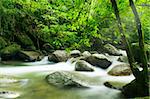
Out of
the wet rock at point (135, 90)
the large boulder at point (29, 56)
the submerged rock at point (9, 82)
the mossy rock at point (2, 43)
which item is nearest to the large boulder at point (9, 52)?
the large boulder at point (29, 56)

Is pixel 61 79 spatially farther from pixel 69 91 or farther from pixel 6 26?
pixel 6 26

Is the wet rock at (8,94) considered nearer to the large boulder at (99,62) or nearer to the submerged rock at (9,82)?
the submerged rock at (9,82)

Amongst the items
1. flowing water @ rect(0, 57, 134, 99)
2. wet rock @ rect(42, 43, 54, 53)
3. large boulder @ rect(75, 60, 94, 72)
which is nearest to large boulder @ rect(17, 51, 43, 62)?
wet rock @ rect(42, 43, 54, 53)

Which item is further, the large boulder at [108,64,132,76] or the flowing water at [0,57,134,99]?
the large boulder at [108,64,132,76]

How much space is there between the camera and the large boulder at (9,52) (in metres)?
16.2

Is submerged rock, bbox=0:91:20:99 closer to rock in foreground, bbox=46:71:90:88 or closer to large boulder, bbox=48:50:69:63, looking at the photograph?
rock in foreground, bbox=46:71:90:88

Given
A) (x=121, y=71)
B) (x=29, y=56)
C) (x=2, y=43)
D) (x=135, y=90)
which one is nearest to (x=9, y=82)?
(x=135, y=90)

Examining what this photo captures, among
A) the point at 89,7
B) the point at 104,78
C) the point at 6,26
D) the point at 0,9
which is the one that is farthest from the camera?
the point at 6,26

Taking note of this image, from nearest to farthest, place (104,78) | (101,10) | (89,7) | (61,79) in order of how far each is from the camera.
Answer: (89,7)
(101,10)
(61,79)
(104,78)

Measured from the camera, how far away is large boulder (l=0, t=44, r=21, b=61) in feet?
53.0

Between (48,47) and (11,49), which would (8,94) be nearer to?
(11,49)

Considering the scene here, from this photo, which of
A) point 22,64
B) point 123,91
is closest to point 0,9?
point 22,64

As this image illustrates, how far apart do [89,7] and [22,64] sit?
8.26 m

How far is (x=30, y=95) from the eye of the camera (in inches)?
325
